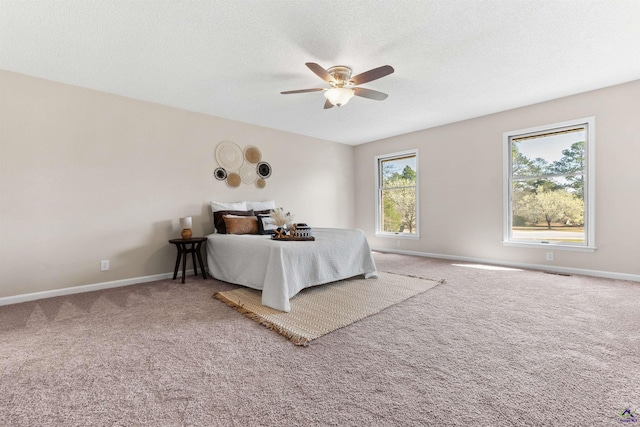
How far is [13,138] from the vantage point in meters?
2.89

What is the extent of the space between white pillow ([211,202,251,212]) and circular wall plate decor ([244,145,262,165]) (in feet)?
2.59

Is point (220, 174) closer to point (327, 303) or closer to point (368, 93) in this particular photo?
point (368, 93)

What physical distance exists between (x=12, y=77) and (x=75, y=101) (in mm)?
499

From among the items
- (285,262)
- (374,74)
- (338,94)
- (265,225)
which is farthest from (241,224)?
(374,74)

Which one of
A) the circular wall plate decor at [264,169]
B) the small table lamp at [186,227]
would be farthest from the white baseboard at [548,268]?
the small table lamp at [186,227]

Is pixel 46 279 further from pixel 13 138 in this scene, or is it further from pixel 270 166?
pixel 270 166

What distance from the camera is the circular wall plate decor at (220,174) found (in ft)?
14.3

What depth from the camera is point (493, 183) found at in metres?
4.54

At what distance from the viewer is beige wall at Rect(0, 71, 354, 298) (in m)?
2.91

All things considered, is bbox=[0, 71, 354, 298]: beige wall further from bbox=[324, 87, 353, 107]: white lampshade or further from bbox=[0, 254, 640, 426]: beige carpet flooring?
bbox=[324, 87, 353, 107]: white lampshade

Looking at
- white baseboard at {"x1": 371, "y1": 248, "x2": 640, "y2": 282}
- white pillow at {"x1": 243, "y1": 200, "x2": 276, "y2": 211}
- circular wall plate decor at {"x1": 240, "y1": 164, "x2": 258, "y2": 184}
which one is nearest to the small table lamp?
white pillow at {"x1": 243, "y1": 200, "x2": 276, "y2": 211}

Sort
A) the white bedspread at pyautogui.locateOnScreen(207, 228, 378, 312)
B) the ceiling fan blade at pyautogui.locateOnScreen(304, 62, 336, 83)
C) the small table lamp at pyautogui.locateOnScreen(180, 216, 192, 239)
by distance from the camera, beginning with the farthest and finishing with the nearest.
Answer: the small table lamp at pyautogui.locateOnScreen(180, 216, 192, 239)
the white bedspread at pyautogui.locateOnScreen(207, 228, 378, 312)
the ceiling fan blade at pyautogui.locateOnScreen(304, 62, 336, 83)

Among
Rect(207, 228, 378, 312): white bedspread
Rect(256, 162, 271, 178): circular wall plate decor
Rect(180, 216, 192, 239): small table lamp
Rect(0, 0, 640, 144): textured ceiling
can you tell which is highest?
Rect(0, 0, 640, 144): textured ceiling

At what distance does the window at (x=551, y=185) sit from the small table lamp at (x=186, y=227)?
4656 millimetres
